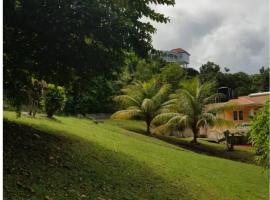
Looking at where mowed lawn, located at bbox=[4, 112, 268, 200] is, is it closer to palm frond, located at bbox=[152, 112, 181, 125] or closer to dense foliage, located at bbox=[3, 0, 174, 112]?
dense foliage, located at bbox=[3, 0, 174, 112]

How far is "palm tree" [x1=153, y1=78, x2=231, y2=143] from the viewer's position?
2133cm

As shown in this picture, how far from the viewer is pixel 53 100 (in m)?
15.0

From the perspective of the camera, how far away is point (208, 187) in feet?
27.3

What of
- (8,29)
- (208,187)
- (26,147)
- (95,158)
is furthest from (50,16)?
(208,187)

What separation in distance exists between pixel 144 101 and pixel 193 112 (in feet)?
11.5

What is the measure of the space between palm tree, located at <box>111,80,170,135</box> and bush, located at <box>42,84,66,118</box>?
9.00 meters

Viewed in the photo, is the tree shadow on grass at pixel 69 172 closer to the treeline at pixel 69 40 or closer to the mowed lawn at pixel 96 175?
the mowed lawn at pixel 96 175

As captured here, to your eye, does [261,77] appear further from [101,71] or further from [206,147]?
[101,71]

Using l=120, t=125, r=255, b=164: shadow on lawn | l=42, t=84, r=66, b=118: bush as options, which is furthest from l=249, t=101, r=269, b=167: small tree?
l=120, t=125, r=255, b=164: shadow on lawn

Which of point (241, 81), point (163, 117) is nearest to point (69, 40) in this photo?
point (163, 117)

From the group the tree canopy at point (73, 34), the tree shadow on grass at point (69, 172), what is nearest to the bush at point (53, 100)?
the tree shadow on grass at point (69, 172)

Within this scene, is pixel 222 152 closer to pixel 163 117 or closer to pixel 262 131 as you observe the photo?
pixel 163 117

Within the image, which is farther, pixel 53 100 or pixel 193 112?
pixel 193 112

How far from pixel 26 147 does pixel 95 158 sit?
4.57 feet
